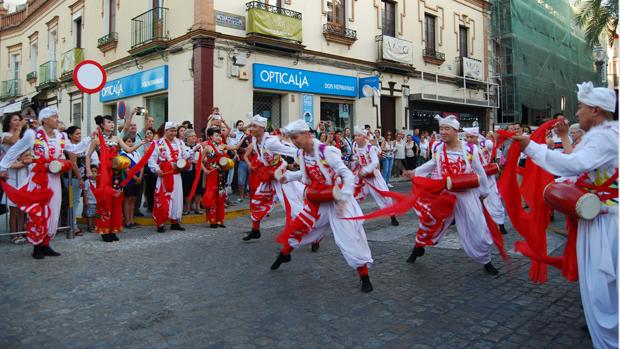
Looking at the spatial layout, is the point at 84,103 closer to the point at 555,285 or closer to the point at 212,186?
the point at 212,186

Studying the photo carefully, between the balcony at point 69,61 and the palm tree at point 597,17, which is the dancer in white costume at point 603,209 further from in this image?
the balcony at point 69,61

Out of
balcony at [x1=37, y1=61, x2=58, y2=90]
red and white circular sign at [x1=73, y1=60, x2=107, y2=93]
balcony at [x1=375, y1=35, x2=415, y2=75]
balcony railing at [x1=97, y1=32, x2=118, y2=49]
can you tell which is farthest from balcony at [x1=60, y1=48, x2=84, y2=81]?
red and white circular sign at [x1=73, y1=60, x2=107, y2=93]

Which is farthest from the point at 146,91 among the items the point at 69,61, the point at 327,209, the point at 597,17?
the point at 597,17

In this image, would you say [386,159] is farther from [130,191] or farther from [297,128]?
[297,128]

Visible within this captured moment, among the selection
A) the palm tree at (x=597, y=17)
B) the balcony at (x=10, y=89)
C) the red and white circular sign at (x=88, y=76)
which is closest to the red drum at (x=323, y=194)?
the red and white circular sign at (x=88, y=76)

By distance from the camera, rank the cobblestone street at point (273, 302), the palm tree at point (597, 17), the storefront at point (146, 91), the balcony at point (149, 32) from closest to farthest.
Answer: the cobblestone street at point (273, 302) < the balcony at point (149, 32) < the storefront at point (146, 91) < the palm tree at point (597, 17)

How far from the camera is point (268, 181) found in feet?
24.2

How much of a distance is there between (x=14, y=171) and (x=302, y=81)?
10974mm

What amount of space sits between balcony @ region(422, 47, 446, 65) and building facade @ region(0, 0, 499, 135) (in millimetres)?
51

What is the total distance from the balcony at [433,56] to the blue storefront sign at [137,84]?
12158mm

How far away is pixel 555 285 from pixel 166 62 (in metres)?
14.4

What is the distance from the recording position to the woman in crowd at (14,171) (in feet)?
23.6

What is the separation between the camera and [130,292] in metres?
4.80

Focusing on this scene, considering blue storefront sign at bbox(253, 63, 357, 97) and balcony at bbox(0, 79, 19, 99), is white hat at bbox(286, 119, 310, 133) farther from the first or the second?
balcony at bbox(0, 79, 19, 99)
